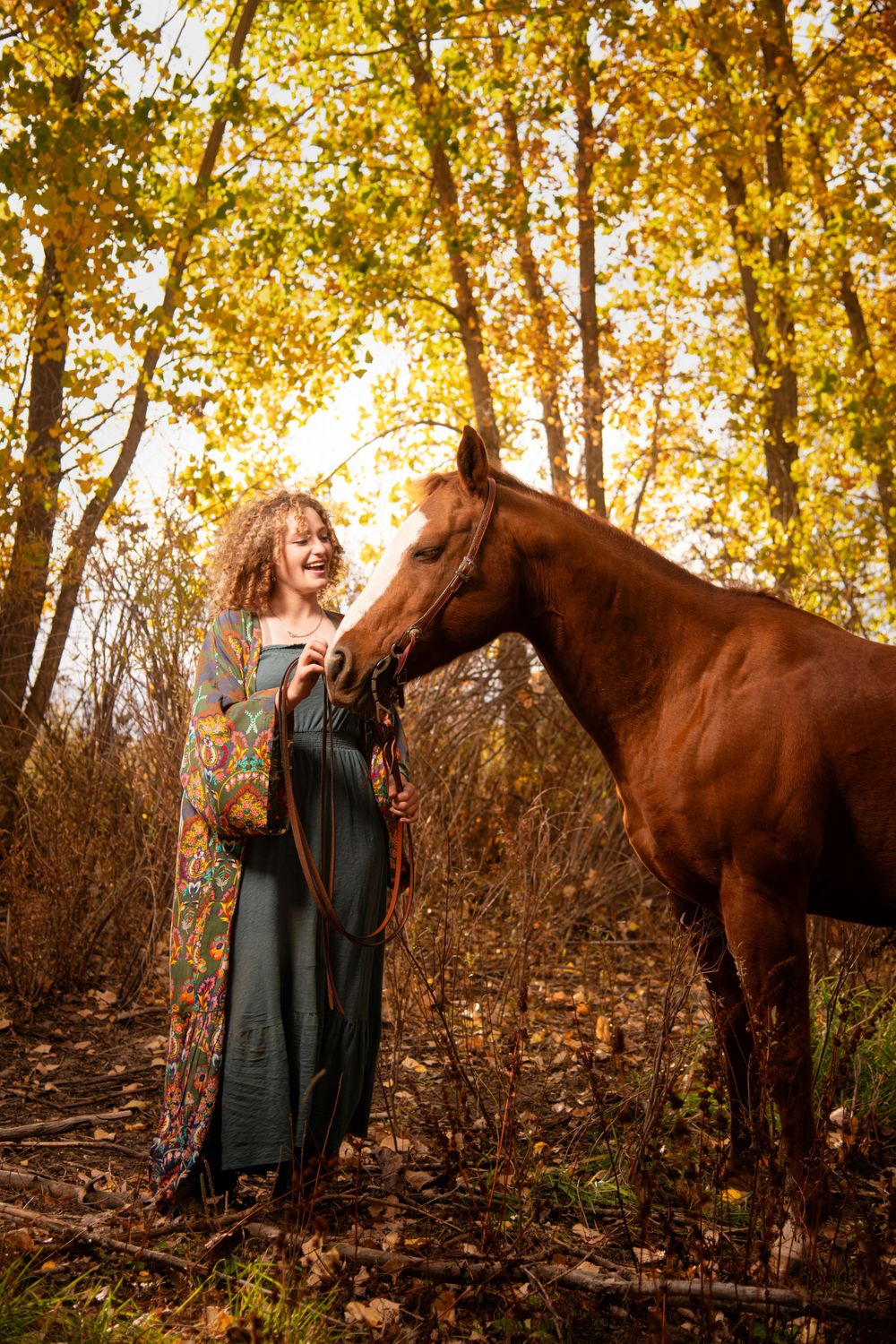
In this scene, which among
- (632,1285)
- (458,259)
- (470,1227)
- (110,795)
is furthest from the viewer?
(458,259)

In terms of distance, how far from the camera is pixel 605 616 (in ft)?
9.93

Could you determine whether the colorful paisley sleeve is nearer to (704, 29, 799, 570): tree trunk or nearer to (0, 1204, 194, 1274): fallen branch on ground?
(0, 1204, 194, 1274): fallen branch on ground

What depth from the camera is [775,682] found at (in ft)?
9.40

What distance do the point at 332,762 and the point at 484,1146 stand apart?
1.49 m

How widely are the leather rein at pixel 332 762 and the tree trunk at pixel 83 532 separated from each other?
342cm

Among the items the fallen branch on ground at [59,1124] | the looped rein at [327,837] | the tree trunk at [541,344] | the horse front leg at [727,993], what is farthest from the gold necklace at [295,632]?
the tree trunk at [541,344]

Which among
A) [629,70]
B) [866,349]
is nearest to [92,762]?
[866,349]

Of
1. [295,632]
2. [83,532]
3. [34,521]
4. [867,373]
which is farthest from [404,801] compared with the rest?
[867,373]

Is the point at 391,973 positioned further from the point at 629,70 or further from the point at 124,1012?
the point at 629,70

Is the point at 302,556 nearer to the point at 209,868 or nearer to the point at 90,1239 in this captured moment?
the point at 209,868

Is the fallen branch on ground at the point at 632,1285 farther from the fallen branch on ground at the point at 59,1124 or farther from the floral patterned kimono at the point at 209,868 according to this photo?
the fallen branch on ground at the point at 59,1124

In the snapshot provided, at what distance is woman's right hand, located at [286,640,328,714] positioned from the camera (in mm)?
2814

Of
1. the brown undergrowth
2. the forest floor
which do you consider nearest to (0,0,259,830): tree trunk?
the brown undergrowth

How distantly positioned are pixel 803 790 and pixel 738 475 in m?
10.5
